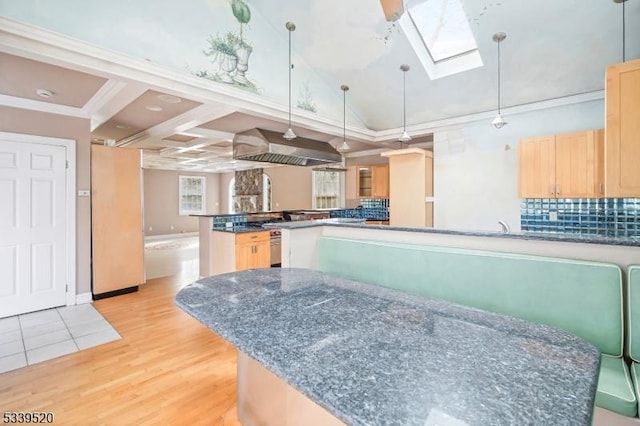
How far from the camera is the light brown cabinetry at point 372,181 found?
6.45 m

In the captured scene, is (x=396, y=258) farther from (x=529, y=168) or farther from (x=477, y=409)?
(x=529, y=168)

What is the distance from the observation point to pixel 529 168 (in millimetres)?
3717

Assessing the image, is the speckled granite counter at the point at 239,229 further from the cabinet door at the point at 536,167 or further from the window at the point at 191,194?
the window at the point at 191,194

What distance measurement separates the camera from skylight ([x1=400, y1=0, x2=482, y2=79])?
10.8ft

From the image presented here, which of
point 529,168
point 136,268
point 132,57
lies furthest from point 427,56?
point 136,268

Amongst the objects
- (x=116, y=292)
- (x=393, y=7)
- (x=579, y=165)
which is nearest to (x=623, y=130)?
(x=579, y=165)

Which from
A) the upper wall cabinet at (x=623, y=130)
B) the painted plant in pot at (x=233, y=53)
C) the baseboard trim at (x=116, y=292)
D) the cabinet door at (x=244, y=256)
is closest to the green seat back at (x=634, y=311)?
the upper wall cabinet at (x=623, y=130)

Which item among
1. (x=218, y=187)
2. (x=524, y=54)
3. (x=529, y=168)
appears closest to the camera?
(x=524, y=54)

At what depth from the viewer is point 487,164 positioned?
14.3ft

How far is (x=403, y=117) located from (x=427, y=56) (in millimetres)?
1095

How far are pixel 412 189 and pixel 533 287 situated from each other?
3343 millimetres

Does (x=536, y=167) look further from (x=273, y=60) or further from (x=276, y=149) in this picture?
(x=273, y=60)

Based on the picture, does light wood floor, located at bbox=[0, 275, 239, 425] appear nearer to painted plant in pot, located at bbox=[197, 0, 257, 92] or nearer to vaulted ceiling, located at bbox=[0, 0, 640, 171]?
vaulted ceiling, located at bbox=[0, 0, 640, 171]

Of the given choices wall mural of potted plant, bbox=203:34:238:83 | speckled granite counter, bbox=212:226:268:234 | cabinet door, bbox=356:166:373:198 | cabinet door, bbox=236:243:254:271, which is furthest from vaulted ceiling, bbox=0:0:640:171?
cabinet door, bbox=356:166:373:198
